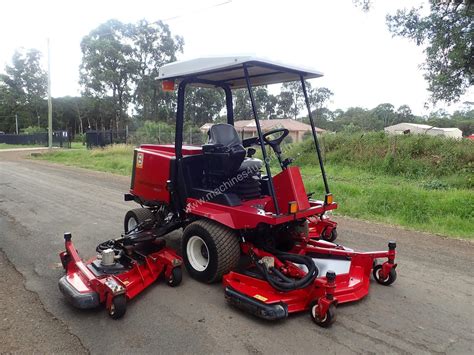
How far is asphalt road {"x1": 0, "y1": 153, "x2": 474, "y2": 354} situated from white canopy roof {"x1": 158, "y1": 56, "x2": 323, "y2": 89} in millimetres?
2223

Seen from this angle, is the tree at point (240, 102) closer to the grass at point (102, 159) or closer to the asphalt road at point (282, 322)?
the asphalt road at point (282, 322)

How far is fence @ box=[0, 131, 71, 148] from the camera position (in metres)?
32.7

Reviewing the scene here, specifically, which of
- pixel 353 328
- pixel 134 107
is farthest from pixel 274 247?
pixel 134 107

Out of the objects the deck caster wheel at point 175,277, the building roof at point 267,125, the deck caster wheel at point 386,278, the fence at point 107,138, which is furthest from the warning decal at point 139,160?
the fence at point 107,138

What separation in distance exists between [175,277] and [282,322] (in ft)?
3.91

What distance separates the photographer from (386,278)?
12.7 ft

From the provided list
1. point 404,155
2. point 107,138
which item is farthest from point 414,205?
point 107,138

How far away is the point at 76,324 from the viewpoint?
3.17 meters

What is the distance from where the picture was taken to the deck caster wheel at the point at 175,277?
3.79m

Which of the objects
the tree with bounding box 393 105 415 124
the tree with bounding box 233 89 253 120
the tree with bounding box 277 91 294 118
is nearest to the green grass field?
the tree with bounding box 277 91 294 118

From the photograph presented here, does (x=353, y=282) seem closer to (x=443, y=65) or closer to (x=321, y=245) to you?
(x=321, y=245)

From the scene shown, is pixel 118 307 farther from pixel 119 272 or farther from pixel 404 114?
pixel 404 114

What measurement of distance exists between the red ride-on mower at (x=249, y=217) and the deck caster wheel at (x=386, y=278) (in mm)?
10

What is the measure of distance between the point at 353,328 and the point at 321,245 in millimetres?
1262
